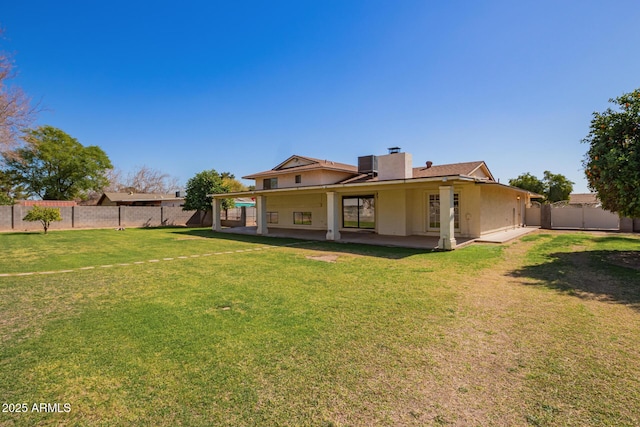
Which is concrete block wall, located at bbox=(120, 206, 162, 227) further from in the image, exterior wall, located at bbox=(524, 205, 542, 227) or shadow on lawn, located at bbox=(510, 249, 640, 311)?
exterior wall, located at bbox=(524, 205, 542, 227)

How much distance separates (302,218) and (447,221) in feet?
39.0

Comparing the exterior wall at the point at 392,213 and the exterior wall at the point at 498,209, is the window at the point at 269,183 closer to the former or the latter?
the exterior wall at the point at 392,213

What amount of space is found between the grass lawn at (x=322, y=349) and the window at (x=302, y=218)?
14.1 m

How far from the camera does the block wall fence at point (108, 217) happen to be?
22508mm

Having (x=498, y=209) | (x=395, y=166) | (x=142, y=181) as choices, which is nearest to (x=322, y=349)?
(x=395, y=166)

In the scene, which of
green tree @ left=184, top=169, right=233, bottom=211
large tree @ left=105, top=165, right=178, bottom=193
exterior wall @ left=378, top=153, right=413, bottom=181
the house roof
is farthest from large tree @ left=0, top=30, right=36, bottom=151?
large tree @ left=105, top=165, right=178, bottom=193

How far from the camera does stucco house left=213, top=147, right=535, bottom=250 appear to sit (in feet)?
43.8

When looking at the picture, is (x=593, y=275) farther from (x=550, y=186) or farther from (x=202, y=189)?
(x=550, y=186)

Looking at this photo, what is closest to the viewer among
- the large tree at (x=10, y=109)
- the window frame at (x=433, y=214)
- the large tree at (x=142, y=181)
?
the window frame at (x=433, y=214)

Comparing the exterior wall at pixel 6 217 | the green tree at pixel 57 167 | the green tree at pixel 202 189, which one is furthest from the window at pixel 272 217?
the green tree at pixel 57 167

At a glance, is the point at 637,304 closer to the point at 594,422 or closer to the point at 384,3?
the point at 594,422

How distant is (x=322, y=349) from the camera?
3.53m

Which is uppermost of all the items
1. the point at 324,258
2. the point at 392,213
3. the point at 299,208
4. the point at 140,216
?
the point at 299,208

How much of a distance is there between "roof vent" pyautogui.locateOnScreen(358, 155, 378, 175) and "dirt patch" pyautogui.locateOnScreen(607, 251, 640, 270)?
12354 millimetres
